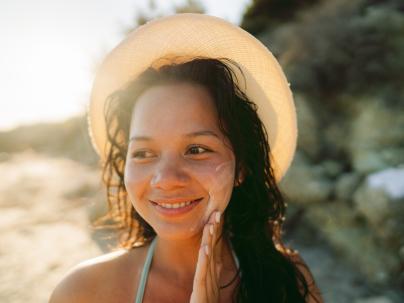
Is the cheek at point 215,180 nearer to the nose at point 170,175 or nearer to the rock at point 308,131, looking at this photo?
the nose at point 170,175

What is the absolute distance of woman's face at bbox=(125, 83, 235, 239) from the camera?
136cm

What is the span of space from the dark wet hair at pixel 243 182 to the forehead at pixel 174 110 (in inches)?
1.7

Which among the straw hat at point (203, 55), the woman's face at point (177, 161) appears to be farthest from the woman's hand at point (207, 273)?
the straw hat at point (203, 55)

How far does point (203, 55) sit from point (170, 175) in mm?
580

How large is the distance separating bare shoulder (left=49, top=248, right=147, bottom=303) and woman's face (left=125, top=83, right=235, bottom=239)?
296mm

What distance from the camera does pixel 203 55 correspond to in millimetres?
1566

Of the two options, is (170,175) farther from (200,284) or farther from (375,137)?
(375,137)

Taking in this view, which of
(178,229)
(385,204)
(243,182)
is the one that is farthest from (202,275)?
(385,204)

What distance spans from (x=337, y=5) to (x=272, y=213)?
7.06 meters

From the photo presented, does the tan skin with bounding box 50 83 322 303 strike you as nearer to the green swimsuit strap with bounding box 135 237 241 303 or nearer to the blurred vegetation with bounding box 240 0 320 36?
the green swimsuit strap with bounding box 135 237 241 303

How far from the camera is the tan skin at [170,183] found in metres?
1.35

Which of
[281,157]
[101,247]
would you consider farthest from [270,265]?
[101,247]

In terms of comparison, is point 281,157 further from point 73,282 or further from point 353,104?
point 353,104

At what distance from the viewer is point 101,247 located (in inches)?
200
